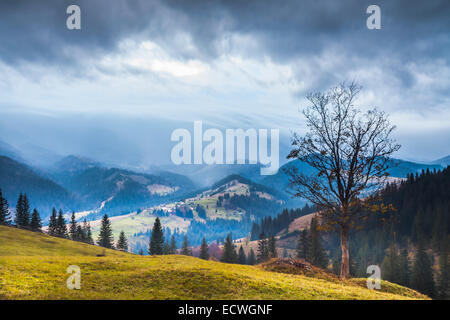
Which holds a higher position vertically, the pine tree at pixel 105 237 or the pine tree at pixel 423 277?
the pine tree at pixel 105 237

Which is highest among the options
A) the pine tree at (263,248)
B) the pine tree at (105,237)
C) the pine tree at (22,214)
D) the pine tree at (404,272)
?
the pine tree at (22,214)

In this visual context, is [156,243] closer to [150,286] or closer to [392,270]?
[392,270]

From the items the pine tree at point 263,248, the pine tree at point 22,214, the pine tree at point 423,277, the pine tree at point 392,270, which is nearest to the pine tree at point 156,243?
the pine tree at point 263,248

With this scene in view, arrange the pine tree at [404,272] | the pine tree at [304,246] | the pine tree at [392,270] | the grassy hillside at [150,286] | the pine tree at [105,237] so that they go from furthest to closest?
1. the pine tree at [105,237]
2. the pine tree at [304,246]
3. the pine tree at [404,272]
4. the pine tree at [392,270]
5. the grassy hillside at [150,286]

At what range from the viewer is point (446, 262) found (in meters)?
92.8

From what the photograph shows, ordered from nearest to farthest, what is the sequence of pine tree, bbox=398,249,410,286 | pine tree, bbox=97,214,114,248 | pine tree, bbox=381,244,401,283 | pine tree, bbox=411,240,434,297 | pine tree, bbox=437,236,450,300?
pine tree, bbox=437,236,450,300, pine tree, bbox=411,240,434,297, pine tree, bbox=381,244,401,283, pine tree, bbox=398,249,410,286, pine tree, bbox=97,214,114,248

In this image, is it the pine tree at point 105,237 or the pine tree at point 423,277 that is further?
the pine tree at point 105,237

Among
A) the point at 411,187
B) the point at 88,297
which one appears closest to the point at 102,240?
the point at 88,297

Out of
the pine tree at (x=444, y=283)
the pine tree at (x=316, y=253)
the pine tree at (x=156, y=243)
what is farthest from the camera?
the pine tree at (x=156, y=243)

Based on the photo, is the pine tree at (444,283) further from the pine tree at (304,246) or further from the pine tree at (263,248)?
the pine tree at (263,248)

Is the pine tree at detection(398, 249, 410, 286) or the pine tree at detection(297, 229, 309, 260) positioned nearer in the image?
the pine tree at detection(398, 249, 410, 286)

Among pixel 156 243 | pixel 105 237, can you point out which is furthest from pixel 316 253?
pixel 105 237

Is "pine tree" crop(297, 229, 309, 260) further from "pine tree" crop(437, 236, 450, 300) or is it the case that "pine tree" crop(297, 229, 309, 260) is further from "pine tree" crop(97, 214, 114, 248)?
"pine tree" crop(97, 214, 114, 248)

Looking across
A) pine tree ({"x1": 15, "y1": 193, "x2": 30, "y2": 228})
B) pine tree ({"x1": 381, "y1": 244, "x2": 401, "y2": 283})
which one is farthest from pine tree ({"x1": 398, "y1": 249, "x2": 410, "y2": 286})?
pine tree ({"x1": 15, "y1": 193, "x2": 30, "y2": 228})
